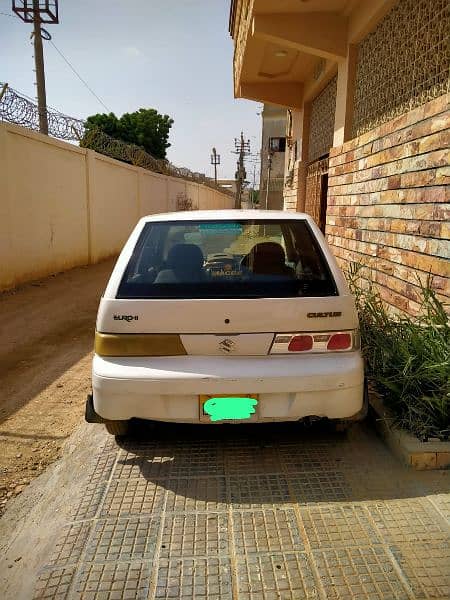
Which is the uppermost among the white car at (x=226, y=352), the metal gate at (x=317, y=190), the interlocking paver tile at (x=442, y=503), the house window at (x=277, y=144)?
the house window at (x=277, y=144)

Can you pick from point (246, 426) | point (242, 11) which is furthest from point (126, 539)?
point (242, 11)

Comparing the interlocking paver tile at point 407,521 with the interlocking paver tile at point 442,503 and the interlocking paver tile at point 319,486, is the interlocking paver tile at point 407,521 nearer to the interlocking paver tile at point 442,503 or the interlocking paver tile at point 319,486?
the interlocking paver tile at point 442,503

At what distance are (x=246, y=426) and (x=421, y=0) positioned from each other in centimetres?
395

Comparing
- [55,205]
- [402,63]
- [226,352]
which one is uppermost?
[402,63]

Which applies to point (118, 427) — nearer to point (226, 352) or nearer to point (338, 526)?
Result: point (226, 352)

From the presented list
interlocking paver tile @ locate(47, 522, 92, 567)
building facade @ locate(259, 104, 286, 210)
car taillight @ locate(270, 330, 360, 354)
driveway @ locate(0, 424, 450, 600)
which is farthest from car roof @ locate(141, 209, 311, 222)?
building facade @ locate(259, 104, 286, 210)

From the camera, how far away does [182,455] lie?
113 inches

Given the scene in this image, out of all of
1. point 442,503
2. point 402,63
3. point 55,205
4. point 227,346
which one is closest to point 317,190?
point 402,63

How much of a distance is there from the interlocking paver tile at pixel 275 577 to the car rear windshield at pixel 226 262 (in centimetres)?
127

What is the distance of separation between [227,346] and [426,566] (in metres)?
1.33

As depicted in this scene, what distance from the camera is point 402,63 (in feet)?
14.8

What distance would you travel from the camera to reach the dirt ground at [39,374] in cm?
300

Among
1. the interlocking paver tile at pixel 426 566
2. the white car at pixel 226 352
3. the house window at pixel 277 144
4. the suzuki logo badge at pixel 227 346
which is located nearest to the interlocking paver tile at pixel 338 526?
the interlocking paver tile at pixel 426 566

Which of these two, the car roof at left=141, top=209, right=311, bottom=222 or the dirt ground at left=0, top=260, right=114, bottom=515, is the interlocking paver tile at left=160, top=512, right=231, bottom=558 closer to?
the dirt ground at left=0, top=260, right=114, bottom=515
